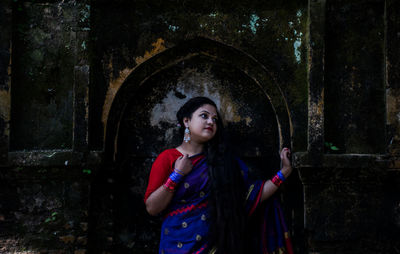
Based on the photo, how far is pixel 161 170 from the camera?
291cm

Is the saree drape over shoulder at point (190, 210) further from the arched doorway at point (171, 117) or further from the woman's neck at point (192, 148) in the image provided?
the arched doorway at point (171, 117)

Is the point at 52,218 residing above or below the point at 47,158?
below

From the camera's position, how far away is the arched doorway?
3391mm

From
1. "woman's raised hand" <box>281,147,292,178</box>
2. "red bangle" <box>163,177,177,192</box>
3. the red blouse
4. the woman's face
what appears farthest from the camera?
"woman's raised hand" <box>281,147,292,178</box>

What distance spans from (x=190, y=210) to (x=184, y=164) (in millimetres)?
384

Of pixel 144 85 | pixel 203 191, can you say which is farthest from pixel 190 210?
pixel 144 85

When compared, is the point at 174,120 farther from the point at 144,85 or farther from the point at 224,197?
the point at 224,197

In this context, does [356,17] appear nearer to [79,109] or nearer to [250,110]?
[250,110]

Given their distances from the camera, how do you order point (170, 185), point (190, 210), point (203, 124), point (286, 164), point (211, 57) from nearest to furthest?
point (170, 185)
point (190, 210)
point (203, 124)
point (286, 164)
point (211, 57)

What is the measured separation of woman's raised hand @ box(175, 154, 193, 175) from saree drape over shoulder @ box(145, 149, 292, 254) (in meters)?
0.09

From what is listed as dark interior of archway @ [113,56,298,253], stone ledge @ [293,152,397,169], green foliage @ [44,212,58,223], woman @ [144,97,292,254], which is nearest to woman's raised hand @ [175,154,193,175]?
woman @ [144,97,292,254]

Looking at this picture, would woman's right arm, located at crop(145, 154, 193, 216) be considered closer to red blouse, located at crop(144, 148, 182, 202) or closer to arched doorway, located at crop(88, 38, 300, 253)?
red blouse, located at crop(144, 148, 182, 202)

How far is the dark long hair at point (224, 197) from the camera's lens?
281cm

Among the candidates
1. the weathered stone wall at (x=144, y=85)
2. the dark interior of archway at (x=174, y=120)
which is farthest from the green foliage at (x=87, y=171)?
the dark interior of archway at (x=174, y=120)
